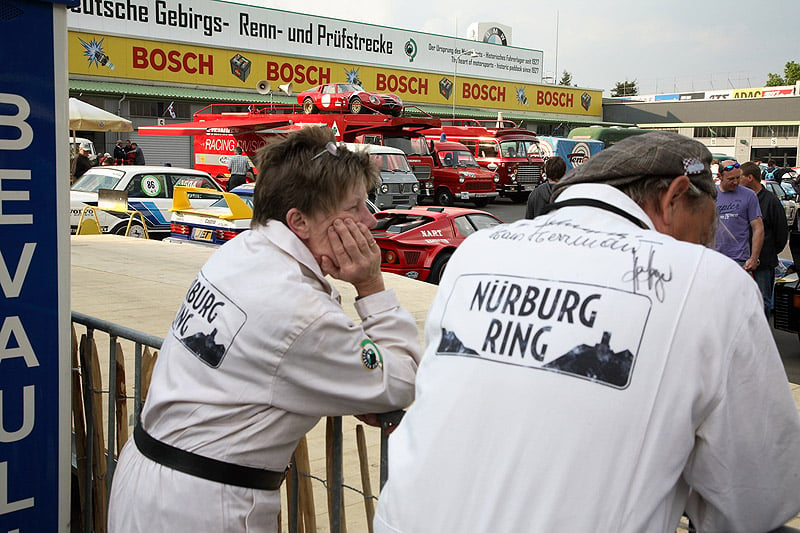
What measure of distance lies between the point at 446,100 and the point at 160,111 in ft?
55.7

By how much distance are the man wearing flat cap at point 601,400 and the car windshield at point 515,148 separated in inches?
1110

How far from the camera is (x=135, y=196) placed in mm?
14469

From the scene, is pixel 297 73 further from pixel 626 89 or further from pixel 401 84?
pixel 626 89

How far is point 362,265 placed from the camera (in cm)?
210

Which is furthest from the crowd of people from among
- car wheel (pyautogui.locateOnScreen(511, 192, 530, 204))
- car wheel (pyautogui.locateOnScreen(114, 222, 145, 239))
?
car wheel (pyautogui.locateOnScreen(511, 192, 530, 204))

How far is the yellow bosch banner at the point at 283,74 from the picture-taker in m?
33.4

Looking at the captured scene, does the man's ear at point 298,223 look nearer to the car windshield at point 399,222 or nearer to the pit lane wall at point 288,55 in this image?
the car windshield at point 399,222

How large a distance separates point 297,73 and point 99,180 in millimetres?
26716

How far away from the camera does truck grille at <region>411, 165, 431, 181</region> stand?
1006 inches

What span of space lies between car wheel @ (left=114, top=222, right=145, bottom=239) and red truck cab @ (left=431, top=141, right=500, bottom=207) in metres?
13.4

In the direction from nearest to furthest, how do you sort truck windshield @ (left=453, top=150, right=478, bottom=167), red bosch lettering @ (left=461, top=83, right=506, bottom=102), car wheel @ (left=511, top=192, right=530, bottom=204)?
truck windshield @ (left=453, top=150, right=478, bottom=167) < car wheel @ (left=511, top=192, right=530, bottom=204) < red bosch lettering @ (left=461, top=83, right=506, bottom=102)

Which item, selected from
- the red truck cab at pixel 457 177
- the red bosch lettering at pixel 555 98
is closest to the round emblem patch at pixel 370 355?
the red truck cab at pixel 457 177

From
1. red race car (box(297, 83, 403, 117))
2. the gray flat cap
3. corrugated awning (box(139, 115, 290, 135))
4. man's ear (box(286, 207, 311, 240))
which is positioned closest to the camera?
the gray flat cap

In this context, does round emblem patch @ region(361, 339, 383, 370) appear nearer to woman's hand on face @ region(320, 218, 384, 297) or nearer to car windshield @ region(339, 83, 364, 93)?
woman's hand on face @ region(320, 218, 384, 297)
